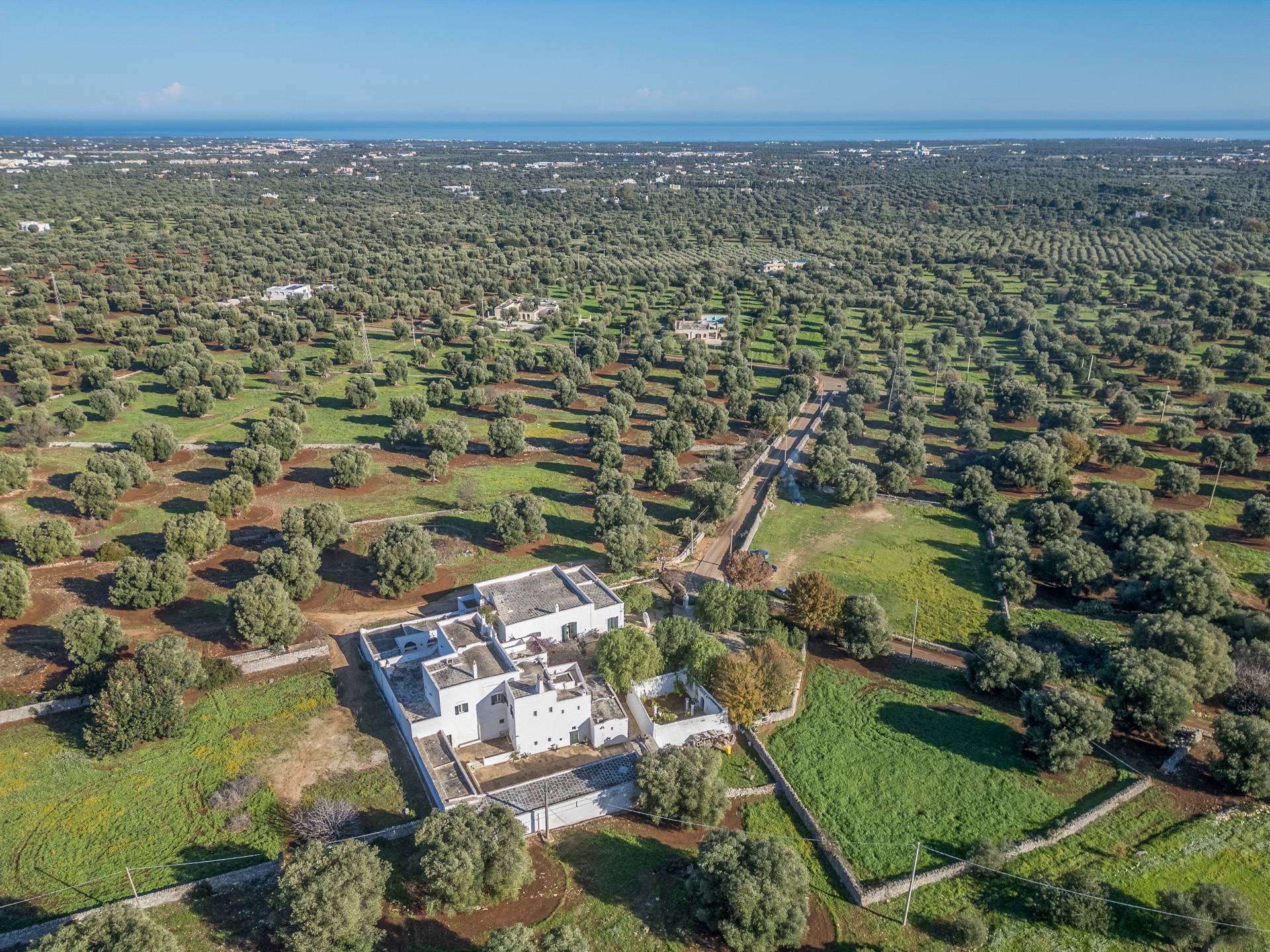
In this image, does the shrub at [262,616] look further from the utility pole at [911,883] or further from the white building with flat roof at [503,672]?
the utility pole at [911,883]

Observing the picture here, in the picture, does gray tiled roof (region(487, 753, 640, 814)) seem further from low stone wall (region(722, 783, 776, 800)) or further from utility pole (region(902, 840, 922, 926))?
utility pole (region(902, 840, 922, 926))

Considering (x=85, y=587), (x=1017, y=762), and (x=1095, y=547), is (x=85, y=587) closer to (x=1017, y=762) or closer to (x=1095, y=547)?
(x=1017, y=762)

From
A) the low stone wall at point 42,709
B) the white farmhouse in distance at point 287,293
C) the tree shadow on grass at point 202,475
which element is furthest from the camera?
the white farmhouse in distance at point 287,293

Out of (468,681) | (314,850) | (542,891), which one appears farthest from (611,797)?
(314,850)

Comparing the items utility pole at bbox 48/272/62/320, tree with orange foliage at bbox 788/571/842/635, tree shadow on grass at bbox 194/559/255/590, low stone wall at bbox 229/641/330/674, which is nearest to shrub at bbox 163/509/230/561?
tree shadow on grass at bbox 194/559/255/590

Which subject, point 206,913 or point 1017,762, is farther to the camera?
point 1017,762

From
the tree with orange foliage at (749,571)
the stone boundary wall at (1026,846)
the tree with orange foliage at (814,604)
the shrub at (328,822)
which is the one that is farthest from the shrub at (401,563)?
the stone boundary wall at (1026,846)
